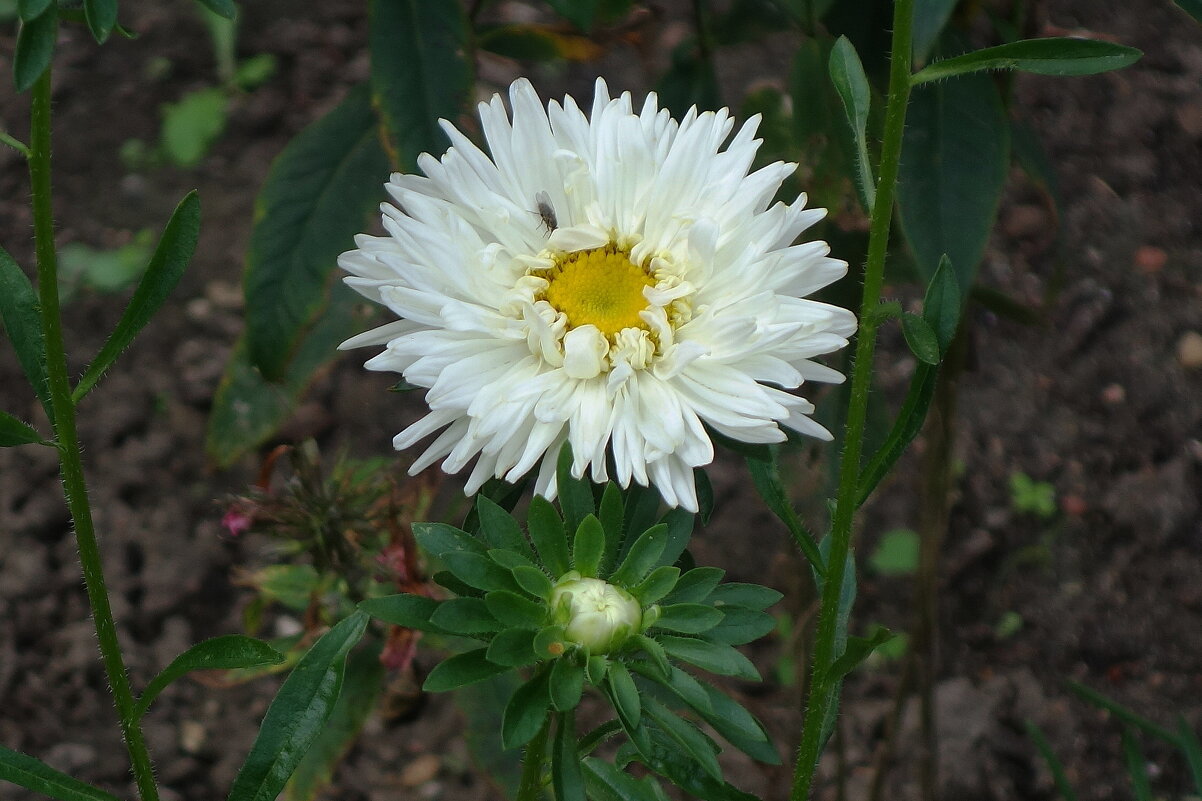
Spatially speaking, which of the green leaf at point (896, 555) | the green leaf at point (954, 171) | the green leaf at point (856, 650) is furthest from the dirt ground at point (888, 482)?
the green leaf at point (856, 650)

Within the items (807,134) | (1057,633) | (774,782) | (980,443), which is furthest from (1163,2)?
(774,782)

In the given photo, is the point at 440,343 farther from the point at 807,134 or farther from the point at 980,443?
the point at 980,443

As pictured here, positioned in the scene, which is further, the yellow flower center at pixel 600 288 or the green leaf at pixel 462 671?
the yellow flower center at pixel 600 288

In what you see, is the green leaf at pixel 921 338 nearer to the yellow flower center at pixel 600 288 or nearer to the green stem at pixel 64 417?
the yellow flower center at pixel 600 288

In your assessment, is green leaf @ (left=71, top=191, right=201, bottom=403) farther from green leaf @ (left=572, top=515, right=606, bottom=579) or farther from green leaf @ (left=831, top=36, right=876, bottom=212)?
green leaf @ (left=831, top=36, right=876, bottom=212)

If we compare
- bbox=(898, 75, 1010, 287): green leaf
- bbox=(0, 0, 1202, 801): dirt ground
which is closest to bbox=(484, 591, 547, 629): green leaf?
bbox=(898, 75, 1010, 287): green leaf

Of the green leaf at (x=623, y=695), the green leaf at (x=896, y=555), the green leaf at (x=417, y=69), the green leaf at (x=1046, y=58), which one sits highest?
the green leaf at (x=1046, y=58)

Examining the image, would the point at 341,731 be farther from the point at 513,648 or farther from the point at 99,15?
the point at 99,15
